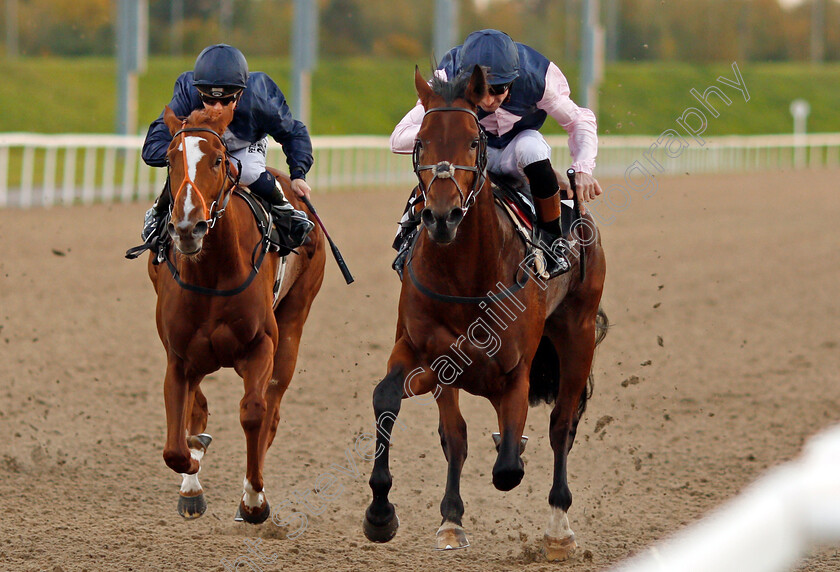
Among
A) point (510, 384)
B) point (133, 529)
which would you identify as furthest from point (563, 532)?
point (133, 529)

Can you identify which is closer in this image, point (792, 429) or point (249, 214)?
point (249, 214)

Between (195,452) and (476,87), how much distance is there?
A: 2.27 metres

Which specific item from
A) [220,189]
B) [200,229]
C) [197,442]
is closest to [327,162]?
[197,442]

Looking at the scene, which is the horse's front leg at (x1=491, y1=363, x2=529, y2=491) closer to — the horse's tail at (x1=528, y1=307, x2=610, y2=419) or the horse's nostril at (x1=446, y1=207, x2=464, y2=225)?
the horse's nostril at (x1=446, y1=207, x2=464, y2=225)

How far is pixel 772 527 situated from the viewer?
2873 millimetres

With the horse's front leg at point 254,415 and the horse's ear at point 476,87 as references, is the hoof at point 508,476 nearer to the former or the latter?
the horse's front leg at point 254,415

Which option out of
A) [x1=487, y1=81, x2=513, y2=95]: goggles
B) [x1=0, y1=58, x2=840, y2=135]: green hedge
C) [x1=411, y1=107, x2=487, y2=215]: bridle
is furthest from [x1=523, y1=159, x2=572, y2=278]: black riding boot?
[x1=0, y1=58, x2=840, y2=135]: green hedge

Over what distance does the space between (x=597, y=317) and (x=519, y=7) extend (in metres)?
57.1

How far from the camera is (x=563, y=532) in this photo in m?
4.54

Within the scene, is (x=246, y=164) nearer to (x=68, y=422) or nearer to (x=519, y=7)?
(x=68, y=422)

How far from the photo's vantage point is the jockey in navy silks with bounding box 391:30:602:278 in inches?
172

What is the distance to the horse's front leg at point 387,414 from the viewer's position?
4.12 m

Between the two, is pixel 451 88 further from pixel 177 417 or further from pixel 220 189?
pixel 177 417

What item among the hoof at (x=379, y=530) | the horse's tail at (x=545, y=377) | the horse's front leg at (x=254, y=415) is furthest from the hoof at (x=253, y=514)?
Answer: the horse's tail at (x=545, y=377)
